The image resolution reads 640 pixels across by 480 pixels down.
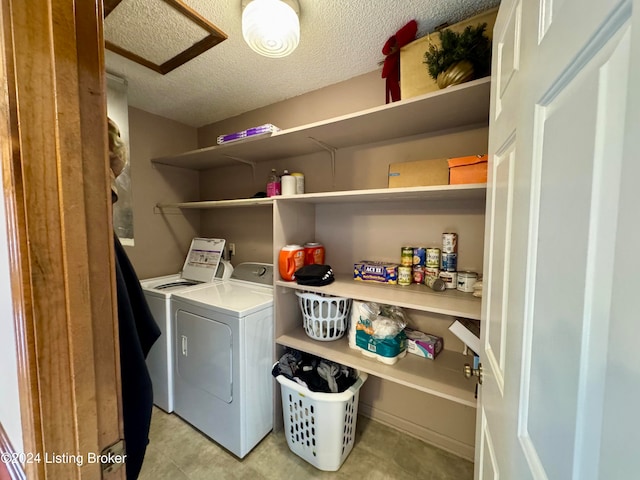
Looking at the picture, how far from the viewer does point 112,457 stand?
1.70ft

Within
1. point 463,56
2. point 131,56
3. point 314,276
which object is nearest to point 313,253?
point 314,276

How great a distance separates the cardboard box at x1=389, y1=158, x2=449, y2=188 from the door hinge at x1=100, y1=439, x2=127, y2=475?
152 centimetres

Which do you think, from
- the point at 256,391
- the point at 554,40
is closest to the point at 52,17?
the point at 554,40

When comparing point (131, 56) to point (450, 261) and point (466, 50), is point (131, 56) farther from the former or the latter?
point (450, 261)

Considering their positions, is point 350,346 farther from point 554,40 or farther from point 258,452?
point 554,40

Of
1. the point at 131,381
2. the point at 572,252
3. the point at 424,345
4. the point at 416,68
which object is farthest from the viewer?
the point at 424,345

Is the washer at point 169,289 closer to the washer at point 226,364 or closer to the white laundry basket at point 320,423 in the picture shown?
the washer at point 226,364

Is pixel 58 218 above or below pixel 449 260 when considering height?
above

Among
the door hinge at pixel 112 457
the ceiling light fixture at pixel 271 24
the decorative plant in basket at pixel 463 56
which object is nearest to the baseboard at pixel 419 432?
the door hinge at pixel 112 457

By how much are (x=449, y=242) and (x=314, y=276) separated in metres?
0.82

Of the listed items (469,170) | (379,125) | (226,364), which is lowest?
(226,364)

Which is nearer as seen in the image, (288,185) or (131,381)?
(131,381)

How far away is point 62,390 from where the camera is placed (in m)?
0.45

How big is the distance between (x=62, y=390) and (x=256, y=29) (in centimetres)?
139
